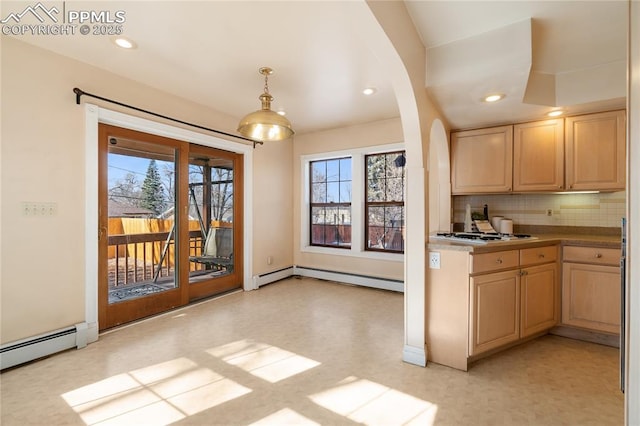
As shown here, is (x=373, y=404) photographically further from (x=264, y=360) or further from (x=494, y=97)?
(x=494, y=97)

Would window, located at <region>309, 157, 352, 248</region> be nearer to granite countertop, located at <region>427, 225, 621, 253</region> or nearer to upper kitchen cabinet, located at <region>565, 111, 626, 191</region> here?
granite countertop, located at <region>427, 225, 621, 253</region>

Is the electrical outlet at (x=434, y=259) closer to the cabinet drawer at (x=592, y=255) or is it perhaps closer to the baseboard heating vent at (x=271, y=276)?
the cabinet drawer at (x=592, y=255)

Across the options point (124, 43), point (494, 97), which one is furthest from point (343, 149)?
point (124, 43)

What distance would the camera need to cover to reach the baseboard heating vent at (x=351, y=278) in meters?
4.33

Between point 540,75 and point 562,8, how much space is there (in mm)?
972

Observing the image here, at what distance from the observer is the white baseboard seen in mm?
2291

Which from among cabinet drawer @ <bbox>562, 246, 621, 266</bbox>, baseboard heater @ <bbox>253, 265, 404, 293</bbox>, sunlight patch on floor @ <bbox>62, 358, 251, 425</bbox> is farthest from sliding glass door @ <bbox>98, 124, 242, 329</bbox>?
cabinet drawer @ <bbox>562, 246, 621, 266</bbox>

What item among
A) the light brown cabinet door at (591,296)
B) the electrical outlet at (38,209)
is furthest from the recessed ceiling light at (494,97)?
the electrical outlet at (38,209)

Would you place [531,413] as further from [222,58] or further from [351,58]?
[222,58]

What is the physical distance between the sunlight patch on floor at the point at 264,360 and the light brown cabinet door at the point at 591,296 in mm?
2470

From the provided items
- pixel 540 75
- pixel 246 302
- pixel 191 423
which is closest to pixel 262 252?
pixel 246 302

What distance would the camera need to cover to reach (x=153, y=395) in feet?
6.22

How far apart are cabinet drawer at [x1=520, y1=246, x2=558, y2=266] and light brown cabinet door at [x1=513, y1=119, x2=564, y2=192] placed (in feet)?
2.38

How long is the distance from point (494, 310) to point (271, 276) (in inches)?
131
